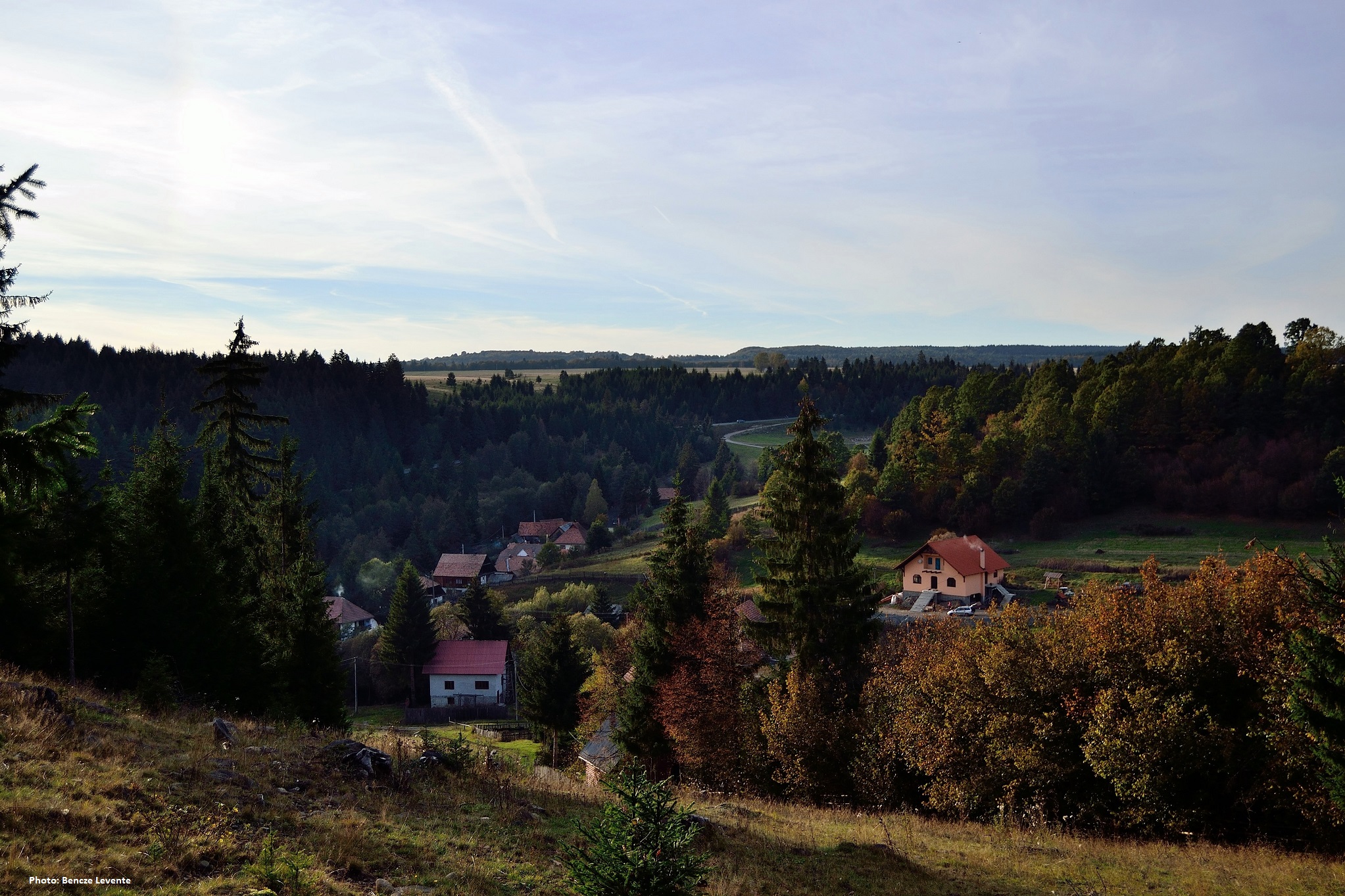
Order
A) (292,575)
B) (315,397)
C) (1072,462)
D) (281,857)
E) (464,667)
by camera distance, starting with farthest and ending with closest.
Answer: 1. (315,397)
2. (1072,462)
3. (464,667)
4. (292,575)
5. (281,857)

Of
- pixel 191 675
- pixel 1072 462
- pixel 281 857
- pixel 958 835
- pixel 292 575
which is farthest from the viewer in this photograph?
pixel 1072 462

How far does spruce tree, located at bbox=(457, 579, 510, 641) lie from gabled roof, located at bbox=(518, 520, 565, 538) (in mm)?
52307

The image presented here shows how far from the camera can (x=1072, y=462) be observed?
252 ft

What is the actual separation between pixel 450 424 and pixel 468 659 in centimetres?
10689

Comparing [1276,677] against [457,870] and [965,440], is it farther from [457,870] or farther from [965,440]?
[965,440]

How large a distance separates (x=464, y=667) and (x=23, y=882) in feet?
169

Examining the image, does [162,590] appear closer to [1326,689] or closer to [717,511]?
[1326,689]

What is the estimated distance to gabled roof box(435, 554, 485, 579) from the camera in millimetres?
93162

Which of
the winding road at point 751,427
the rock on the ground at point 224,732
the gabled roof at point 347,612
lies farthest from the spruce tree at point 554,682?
the winding road at point 751,427

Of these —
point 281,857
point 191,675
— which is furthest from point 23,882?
point 191,675

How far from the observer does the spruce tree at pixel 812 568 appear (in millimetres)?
24219

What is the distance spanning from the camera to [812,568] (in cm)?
2453

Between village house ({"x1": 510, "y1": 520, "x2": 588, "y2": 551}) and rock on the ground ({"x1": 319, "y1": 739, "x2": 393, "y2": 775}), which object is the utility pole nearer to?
rock on the ground ({"x1": 319, "y1": 739, "x2": 393, "y2": 775})

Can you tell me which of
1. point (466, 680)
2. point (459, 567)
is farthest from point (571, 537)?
point (466, 680)
